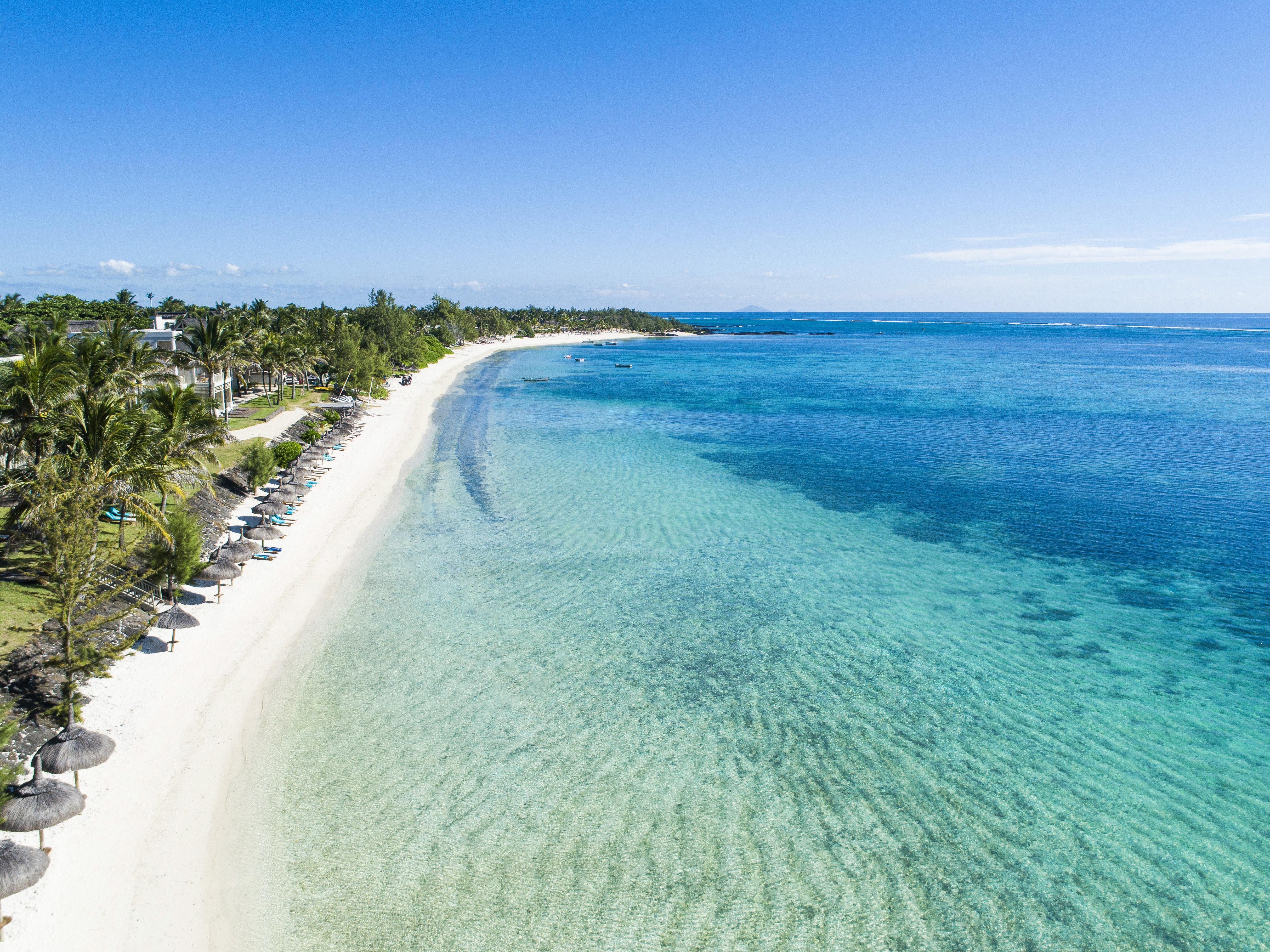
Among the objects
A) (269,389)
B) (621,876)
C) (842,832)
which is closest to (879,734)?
(842,832)

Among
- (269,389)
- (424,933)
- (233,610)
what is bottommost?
(424,933)

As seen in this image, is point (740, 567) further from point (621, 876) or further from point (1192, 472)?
point (1192, 472)

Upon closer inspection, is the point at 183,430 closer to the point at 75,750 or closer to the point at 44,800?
the point at 75,750

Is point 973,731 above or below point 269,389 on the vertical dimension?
below

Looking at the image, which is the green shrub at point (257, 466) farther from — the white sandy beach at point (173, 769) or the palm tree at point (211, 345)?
the palm tree at point (211, 345)

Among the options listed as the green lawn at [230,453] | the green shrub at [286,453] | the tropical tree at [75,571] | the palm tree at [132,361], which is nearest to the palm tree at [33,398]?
the tropical tree at [75,571]

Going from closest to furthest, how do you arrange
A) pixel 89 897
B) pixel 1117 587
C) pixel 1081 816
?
pixel 89 897, pixel 1081 816, pixel 1117 587
